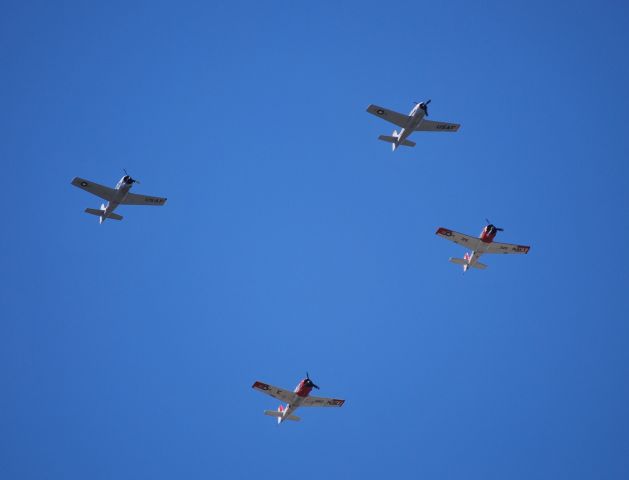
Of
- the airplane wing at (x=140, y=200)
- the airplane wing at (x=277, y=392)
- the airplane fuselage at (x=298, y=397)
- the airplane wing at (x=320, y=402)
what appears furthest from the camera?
the airplane wing at (x=140, y=200)

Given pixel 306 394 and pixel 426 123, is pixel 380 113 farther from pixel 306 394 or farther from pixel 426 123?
pixel 306 394

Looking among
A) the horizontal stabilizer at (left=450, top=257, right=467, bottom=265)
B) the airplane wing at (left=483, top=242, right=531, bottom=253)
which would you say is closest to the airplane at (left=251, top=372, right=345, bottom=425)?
the horizontal stabilizer at (left=450, top=257, right=467, bottom=265)

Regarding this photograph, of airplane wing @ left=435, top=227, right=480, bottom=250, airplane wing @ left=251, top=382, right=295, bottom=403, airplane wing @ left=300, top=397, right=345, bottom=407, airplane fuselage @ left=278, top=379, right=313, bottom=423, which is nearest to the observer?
airplane wing @ left=251, top=382, right=295, bottom=403

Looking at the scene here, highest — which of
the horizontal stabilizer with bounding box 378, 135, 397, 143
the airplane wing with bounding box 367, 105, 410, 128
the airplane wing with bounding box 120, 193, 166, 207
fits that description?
the airplane wing with bounding box 367, 105, 410, 128

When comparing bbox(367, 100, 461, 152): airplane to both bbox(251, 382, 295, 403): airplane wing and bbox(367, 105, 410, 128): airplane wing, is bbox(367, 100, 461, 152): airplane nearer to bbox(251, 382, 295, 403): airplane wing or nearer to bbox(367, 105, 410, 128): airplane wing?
bbox(367, 105, 410, 128): airplane wing

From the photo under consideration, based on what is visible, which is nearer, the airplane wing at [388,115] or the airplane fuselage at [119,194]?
the airplane fuselage at [119,194]

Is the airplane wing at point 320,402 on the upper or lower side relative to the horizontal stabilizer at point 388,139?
lower

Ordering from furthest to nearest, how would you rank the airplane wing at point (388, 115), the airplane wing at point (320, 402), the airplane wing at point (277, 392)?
the airplane wing at point (388, 115), the airplane wing at point (320, 402), the airplane wing at point (277, 392)

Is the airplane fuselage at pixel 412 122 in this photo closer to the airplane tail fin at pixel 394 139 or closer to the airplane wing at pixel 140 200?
the airplane tail fin at pixel 394 139

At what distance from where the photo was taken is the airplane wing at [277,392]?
46.8 m

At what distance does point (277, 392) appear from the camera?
1868 inches

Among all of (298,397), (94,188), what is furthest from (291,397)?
(94,188)

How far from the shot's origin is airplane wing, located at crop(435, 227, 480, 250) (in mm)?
50300

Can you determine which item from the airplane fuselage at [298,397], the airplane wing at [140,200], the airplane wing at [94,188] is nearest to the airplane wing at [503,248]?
the airplane fuselage at [298,397]
